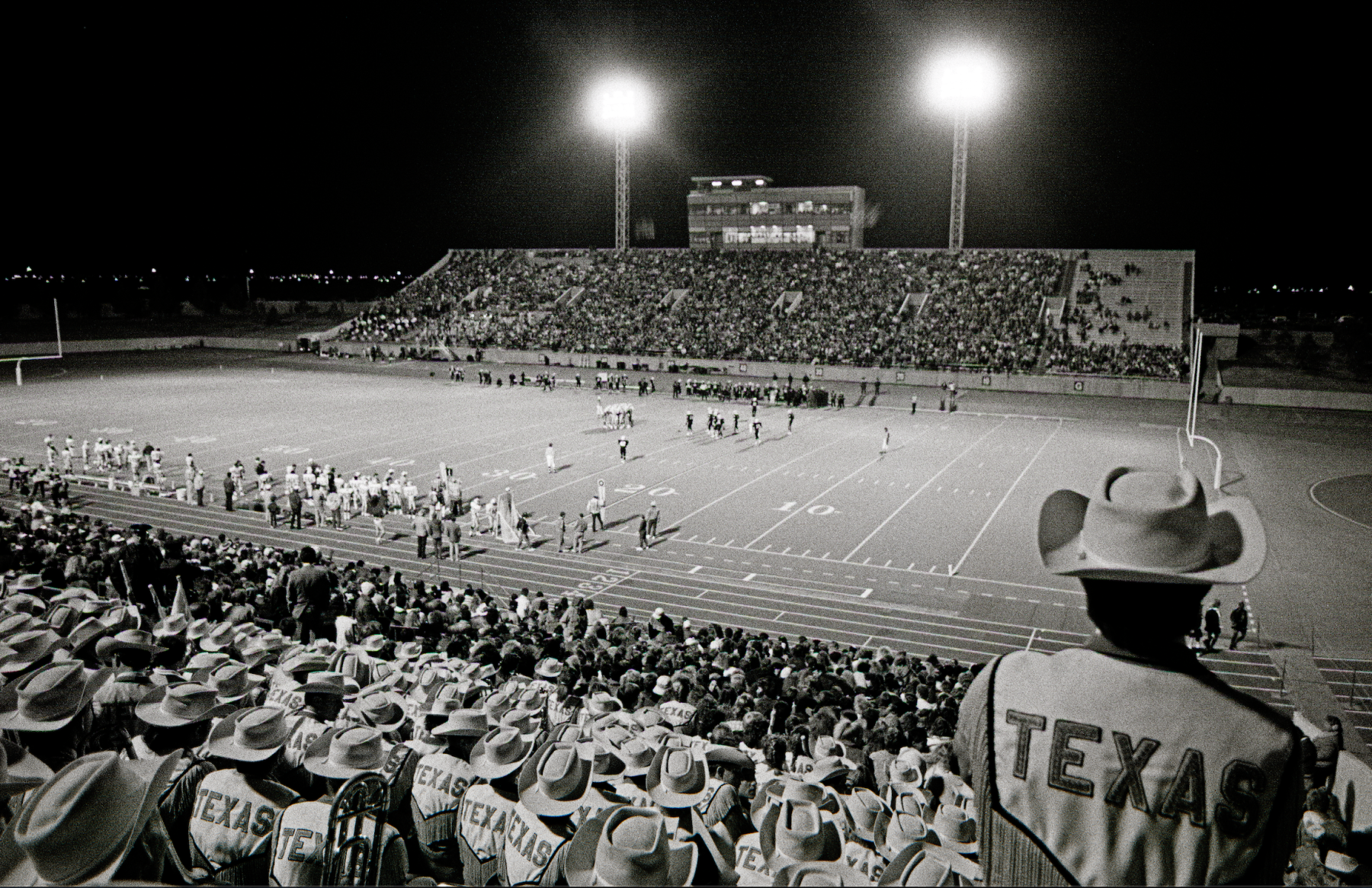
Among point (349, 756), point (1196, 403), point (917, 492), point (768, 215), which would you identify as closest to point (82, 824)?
point (349, 756)

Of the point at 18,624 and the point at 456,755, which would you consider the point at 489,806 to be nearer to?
the point at 456,755

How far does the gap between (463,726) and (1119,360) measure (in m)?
53.7

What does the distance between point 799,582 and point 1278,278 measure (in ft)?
281

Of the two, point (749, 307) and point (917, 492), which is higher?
point (749, 307)

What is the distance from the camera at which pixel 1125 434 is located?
39594 millimetres

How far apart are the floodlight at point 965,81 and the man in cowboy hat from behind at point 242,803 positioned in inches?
2352

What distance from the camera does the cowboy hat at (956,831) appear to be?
477 cm

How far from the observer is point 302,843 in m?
4.10

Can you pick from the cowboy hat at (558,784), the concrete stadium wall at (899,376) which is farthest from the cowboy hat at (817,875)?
the concrete stadium wall at (899,376)

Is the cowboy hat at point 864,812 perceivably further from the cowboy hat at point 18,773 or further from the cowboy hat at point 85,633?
the cowboy hat at point 85,633

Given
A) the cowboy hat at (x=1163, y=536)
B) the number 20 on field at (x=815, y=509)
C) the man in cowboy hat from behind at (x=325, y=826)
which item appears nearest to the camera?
the cowboy hat at (x=1163, y=536)

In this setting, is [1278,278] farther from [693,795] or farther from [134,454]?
[693,795]

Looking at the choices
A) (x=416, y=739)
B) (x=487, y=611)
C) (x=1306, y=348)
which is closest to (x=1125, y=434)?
(x=1306, y=348)

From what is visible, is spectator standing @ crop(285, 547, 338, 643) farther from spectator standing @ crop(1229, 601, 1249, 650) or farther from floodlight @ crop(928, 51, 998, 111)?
floodlight @ crop(928, 51, 998, 111)
